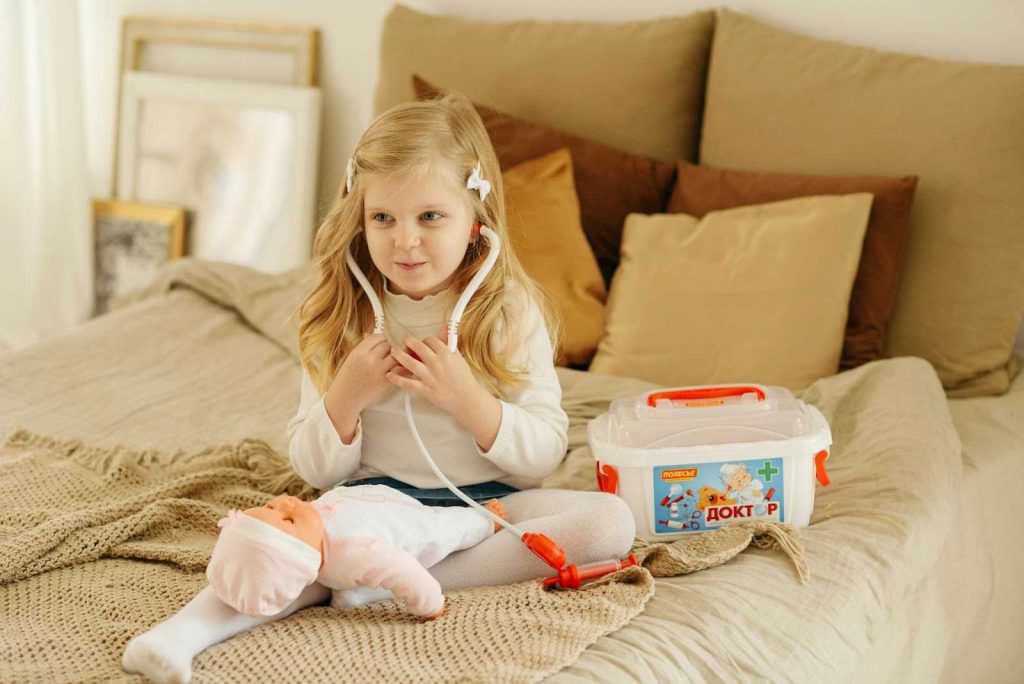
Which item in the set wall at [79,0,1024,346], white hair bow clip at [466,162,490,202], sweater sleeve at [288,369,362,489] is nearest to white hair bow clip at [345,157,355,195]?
white hair bow clip at [466,162,490,202]

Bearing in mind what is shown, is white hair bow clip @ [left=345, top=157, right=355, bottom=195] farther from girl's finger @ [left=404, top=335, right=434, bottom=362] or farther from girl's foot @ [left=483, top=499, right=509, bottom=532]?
girl's foot @ [left=483, top=499, right=509, bottom=532]

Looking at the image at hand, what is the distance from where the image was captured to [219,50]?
3156 mm

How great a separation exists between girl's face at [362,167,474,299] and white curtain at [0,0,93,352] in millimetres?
2001

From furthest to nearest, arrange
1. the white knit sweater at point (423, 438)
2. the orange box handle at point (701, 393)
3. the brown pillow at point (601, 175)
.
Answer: the brown pillow at point (601, 175) < the orange box handle at point (701, 393) < the white knit sweater at point (423, 438)

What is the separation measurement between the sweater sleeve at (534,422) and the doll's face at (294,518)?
30 cm

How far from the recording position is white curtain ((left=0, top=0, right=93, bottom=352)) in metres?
3.12

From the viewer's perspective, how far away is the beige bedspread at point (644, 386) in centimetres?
132

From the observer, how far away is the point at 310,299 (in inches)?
62.1

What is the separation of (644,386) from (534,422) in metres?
0.47

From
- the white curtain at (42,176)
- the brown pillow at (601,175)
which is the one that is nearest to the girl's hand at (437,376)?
the brown pillow at (601,175)

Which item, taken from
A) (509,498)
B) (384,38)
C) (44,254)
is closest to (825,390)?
(509,498)

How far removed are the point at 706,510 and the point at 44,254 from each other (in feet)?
7.43

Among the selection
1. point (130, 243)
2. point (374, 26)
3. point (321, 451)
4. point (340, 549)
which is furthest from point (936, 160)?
point (130, 243)

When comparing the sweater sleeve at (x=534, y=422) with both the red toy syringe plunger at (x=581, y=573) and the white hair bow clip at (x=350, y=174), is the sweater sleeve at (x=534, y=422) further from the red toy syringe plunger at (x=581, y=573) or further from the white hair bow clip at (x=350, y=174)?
Result: the white hair bow clip at (x=350, y=174)
